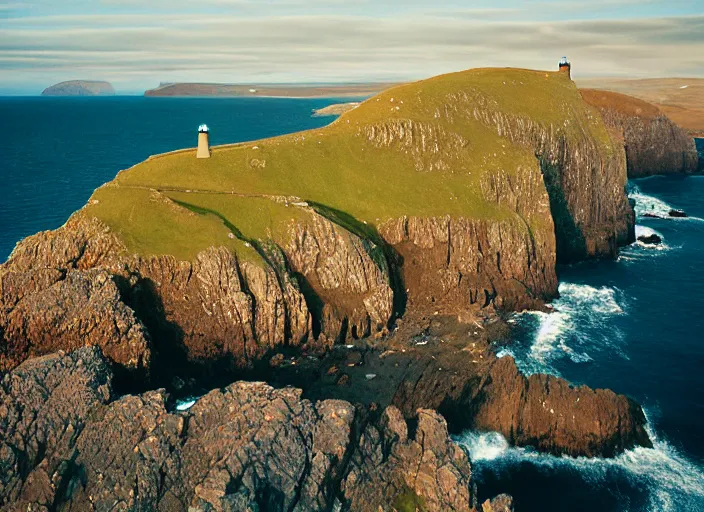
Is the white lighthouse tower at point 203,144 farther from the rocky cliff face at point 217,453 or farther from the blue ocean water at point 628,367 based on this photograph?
the blue ocean water at point 628,367

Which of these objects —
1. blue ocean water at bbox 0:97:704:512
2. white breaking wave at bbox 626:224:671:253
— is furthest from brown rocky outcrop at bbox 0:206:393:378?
white breaking wave at bbox 626:224:671:253

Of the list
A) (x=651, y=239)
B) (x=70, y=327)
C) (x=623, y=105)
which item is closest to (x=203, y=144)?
(x=70, y=327)

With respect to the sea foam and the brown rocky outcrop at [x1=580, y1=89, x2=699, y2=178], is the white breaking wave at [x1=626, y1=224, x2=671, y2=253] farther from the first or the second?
the brown rocky outcrop at [x1=580, y1=89, x2=699, y2=178]

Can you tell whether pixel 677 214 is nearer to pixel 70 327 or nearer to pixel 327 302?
Answer: pixel 327 302

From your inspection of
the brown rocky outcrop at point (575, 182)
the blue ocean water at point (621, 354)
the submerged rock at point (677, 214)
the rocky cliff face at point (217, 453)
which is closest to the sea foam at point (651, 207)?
the submerged rock at point (677, 214)

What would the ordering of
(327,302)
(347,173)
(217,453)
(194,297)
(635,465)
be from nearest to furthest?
(217,453) < (635,465) < (194,297) < (327,302) < (347,173)

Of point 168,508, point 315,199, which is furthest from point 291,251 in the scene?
point 168,508
